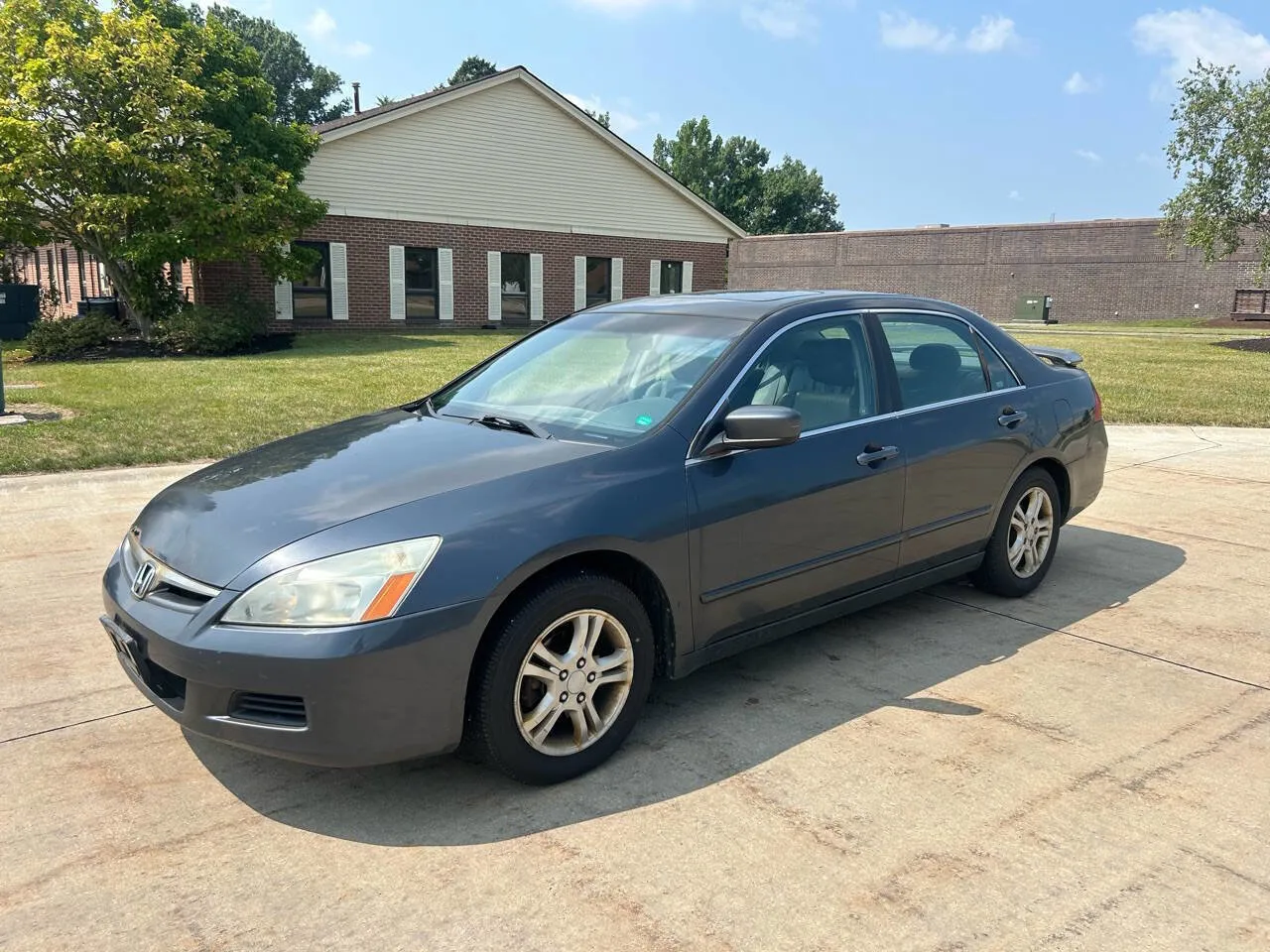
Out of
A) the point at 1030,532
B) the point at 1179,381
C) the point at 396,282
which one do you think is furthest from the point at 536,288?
the point at 1030,532

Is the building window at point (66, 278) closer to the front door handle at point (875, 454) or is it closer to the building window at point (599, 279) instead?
the building window at point (599, 279)

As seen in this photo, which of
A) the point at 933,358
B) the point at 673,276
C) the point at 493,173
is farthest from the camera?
the point at 673,276

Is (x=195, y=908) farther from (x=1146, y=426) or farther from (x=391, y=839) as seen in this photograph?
(x=1146, y=426)

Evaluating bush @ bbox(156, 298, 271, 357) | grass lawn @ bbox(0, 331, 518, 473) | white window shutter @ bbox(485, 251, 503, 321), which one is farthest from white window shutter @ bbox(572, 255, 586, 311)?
bush @ bbox(156, 298, 271, 357)

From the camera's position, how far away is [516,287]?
27.6 meters

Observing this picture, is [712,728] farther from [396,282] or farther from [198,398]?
[396,282]

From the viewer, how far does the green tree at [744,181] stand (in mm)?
68000

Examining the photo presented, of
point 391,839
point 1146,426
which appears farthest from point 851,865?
point 1146,426

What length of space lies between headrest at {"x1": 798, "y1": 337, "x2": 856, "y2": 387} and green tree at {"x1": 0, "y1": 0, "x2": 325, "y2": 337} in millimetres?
15441

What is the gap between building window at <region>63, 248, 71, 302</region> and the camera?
2750cm

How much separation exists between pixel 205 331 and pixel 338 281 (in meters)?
6.83

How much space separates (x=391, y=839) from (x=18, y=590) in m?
3.31

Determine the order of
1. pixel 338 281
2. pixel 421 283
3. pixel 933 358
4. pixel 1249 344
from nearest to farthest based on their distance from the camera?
pixel 933 358 → pixel 1249 344 → pixel 338 281 → pixel 421 283

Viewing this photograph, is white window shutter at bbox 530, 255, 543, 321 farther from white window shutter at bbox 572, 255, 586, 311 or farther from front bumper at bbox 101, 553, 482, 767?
front bumper at bbox 101, 553, 482, 767
